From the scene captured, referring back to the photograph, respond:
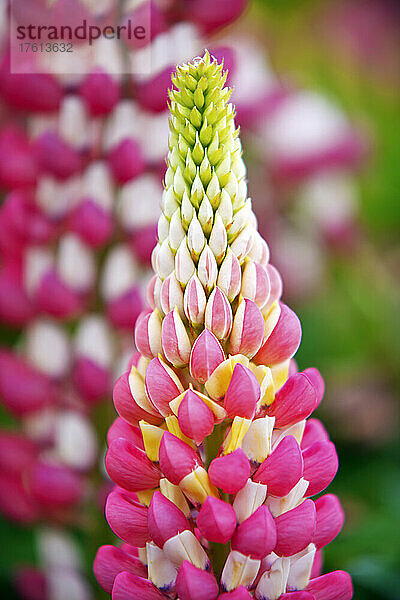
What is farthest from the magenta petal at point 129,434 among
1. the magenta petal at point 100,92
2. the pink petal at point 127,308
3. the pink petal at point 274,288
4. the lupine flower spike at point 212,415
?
the magenta petal at point 100,92

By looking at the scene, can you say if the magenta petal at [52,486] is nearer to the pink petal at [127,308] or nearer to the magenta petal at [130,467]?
the pink petal at [127,308]

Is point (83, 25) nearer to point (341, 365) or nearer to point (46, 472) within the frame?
point (46, 472)

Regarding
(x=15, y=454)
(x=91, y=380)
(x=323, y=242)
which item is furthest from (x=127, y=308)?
(x=323, y=242)

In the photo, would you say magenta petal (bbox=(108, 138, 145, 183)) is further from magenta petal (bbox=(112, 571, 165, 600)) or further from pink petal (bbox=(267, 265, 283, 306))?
magenta petal (bbox=(112, 571, 165, 600))

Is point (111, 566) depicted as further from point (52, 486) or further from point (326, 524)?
point (52, 486)

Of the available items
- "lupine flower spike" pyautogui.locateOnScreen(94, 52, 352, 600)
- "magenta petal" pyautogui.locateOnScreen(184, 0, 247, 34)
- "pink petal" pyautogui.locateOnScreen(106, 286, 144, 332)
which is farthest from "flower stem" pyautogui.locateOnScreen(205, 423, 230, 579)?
"magenta petal" pyautogui.locateOnScreen(184, 0, 247, 34)
